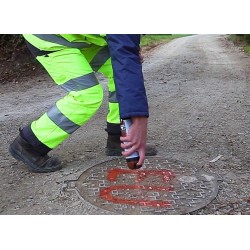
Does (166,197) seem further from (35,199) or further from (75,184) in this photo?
(35,199)

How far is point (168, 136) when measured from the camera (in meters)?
4.19

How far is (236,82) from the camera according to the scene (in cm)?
707

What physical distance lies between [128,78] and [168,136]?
2183 mm

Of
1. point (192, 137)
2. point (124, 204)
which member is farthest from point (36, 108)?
point (124, 204)

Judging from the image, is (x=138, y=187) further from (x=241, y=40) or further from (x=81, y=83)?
(x=241, y=40)

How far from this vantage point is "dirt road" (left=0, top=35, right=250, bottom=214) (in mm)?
2824

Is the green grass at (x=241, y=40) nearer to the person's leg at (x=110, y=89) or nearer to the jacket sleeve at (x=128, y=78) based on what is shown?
the person's leg at (x=110, y=89)

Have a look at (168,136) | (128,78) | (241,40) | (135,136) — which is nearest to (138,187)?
(135,136)

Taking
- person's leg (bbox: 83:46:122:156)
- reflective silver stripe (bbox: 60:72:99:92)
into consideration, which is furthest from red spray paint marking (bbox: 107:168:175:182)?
reflective silver stripe (bbox: 60:72:99:92)

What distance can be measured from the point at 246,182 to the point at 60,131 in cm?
143

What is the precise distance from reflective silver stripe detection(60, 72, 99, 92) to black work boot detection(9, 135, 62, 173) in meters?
0.57

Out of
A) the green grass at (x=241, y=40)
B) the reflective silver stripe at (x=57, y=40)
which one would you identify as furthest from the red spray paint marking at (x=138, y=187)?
the green grass at (x=241, y=40)

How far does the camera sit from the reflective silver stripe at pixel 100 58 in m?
3.31

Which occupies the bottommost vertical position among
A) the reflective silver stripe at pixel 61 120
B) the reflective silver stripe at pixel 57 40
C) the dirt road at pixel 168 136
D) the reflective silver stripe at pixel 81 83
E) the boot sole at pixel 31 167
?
the dirt road at pixel 168 136
